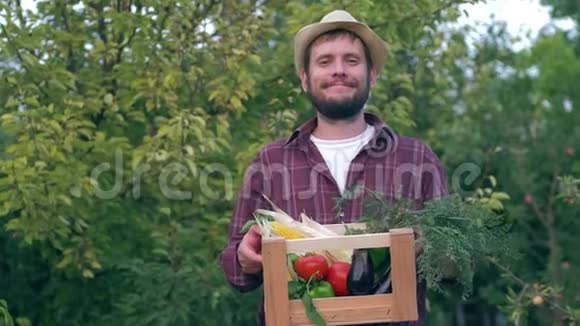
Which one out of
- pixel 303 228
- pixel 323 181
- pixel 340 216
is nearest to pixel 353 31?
pixel 323 181

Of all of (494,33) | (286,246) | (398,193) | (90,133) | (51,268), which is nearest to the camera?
(286,246)

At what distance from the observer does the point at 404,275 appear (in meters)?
3.45

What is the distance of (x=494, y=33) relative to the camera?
29.1ft

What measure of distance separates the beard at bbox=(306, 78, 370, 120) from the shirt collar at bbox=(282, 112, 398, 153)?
0.09 meters

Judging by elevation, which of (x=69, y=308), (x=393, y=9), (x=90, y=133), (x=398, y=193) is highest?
(x=393, y=9)

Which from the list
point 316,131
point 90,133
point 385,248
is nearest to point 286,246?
point 385,248

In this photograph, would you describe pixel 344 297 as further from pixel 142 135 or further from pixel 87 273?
pixel 142 135

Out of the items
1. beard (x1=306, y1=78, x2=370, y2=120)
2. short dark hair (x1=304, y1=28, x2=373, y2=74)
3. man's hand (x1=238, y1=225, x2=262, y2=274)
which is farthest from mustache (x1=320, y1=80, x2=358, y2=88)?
man's hand (x1=238, y1=225, x2=262, y2=274)

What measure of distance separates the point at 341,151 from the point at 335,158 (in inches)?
1.2

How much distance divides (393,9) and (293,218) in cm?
215

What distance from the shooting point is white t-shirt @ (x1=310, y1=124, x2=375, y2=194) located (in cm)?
391

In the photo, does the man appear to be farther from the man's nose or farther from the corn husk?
the corn husk

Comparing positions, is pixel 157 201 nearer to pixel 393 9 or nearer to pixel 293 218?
pixel 393 9

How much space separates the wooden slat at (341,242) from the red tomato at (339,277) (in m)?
0.10
